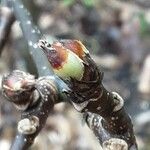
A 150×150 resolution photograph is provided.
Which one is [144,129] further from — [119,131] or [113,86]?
[119,131]

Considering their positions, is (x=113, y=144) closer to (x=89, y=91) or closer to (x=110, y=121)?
(x=110, y=121)

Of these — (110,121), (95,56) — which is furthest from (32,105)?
(95,56)

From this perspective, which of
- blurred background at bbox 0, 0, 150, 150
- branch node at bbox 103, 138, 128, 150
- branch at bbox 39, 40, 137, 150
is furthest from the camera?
blurred background at bbox 0, 0, 150, 150

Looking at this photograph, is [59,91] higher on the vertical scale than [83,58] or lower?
lower

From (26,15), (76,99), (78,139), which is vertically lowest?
(78,139)

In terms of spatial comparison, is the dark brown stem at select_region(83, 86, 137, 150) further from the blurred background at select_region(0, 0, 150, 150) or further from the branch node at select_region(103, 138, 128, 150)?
the blurred background at select_region(0, 0, 150, 150)

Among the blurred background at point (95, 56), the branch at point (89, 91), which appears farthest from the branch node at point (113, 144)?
the blurred background at point (95, 56)

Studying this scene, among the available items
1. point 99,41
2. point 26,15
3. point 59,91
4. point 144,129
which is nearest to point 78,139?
point 144,129

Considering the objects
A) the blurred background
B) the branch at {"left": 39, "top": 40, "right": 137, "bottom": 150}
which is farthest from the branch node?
the blurred background

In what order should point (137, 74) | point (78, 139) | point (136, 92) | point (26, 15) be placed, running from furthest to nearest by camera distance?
1. point (137, 74)
2. point (136, 92)
3. point (78, 139)
4. point (26, 15)
